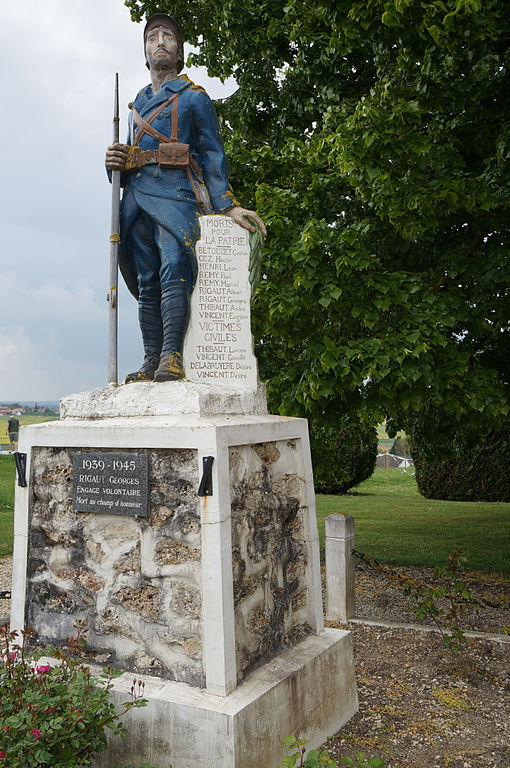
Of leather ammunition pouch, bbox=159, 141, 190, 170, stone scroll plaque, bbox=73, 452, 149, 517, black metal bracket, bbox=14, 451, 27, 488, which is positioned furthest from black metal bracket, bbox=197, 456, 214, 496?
leather ammunition pouch, bbox=159, 141, 190, 170

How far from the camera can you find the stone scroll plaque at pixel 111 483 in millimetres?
3383

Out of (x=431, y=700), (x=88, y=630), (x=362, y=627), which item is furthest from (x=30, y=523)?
(x=362, y=627)

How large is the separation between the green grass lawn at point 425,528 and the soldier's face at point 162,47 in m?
7.16

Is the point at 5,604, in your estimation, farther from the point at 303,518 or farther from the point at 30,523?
the point at 303,518

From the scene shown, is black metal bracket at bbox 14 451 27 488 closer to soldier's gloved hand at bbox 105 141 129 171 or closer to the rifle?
the rifle

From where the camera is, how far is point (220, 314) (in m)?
3.87

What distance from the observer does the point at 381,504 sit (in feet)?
52.6

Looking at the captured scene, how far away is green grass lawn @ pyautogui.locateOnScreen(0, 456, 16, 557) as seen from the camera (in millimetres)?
10109

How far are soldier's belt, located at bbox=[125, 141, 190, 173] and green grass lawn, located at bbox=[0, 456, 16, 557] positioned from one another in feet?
24.5

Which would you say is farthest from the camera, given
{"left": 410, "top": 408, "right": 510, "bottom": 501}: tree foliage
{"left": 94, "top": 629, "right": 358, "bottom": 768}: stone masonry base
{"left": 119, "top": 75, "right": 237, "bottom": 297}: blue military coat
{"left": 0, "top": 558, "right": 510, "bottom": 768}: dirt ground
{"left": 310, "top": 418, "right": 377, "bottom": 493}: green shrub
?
{"left": 410, "top": 408, "right": 510, "bottom": 501}: tree foliage

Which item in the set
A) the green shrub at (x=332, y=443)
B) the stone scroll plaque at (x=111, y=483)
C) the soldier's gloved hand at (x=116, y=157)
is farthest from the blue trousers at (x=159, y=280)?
the green shrub at (x=332, y=443)

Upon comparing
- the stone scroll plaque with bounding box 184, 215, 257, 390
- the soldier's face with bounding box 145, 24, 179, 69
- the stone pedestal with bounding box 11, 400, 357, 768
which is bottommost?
the stone pedestal with bounding box 11, 400, 357, 768

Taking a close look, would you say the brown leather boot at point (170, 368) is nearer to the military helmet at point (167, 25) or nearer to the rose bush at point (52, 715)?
the rose bush at point (52, 715)

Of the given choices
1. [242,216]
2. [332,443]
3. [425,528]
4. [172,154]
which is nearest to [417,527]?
[425,528]
